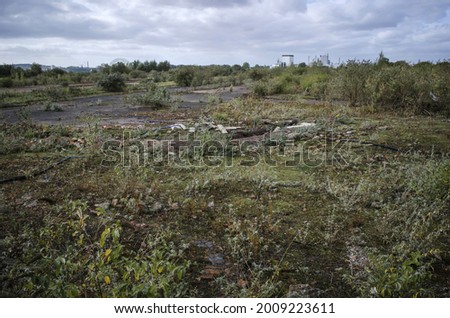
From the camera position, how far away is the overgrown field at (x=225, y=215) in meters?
2.51

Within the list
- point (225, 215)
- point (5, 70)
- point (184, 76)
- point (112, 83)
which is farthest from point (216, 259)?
point (184, 76)

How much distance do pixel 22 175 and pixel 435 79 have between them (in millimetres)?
10924

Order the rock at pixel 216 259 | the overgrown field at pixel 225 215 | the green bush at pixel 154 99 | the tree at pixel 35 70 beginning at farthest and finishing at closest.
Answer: the tree at pixel 35 70 < the green bush at pixel 154 99 < the rock at pixel 216 259 < the overgrown field at pixel 225 215

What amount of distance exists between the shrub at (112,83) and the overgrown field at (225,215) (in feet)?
39.1

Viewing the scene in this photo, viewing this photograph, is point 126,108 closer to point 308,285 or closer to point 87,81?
point 308,285

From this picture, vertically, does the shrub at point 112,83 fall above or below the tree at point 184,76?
below

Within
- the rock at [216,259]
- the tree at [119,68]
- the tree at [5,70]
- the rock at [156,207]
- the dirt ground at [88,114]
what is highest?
the tree at [119,68]

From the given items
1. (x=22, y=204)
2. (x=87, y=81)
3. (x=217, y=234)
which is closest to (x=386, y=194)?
(x=217, y=234)

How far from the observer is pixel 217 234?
3.52 m

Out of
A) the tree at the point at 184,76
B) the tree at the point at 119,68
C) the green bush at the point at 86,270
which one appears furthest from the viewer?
the tree at the point at 119,68

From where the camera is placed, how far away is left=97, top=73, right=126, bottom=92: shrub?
18.9m

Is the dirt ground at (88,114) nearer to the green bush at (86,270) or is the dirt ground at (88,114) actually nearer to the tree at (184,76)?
the green bush at (86,270)

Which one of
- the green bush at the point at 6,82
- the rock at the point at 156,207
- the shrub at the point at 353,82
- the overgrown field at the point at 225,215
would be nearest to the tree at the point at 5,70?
the green bush at the point at 6,82

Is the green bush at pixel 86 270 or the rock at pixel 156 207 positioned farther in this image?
the rock at pixel 156 207
